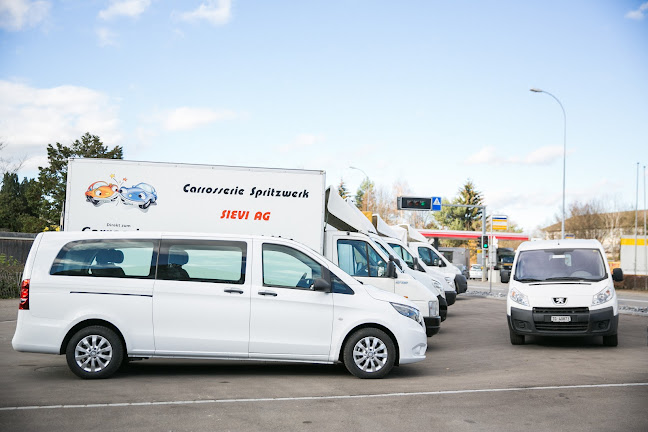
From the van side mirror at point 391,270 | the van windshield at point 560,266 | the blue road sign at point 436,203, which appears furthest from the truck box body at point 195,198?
the blue road sign at point 436,203

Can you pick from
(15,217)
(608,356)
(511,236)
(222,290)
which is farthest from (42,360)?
(511,236)

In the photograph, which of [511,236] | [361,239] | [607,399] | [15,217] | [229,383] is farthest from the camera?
[511,236]

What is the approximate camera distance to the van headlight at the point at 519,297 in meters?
12.8

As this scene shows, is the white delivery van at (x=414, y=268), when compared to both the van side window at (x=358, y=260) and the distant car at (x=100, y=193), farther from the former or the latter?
the distant car at (x=100, y=193)

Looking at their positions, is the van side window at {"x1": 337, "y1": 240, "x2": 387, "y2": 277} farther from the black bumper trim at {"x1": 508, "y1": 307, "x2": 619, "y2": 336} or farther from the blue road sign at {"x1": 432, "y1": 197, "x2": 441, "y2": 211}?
the blue road sign at {"x1": 432, "y1": 197, "x2": 441, "y2": 211}

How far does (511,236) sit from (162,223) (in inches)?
2270

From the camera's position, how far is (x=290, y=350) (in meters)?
8.84

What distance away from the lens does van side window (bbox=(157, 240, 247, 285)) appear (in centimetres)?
894

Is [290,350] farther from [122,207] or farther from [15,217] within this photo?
[15,217]

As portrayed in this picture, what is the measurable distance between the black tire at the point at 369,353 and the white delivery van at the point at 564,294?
15.4 ft

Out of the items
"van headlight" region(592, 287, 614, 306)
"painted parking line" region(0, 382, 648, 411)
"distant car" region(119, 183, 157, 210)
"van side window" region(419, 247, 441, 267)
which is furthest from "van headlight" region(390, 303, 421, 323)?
"van side window" region(419, 247, 441, 267)

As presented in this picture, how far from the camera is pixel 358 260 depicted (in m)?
12.8

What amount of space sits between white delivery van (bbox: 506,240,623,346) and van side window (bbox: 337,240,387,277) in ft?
8.29

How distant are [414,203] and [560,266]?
3197cm
